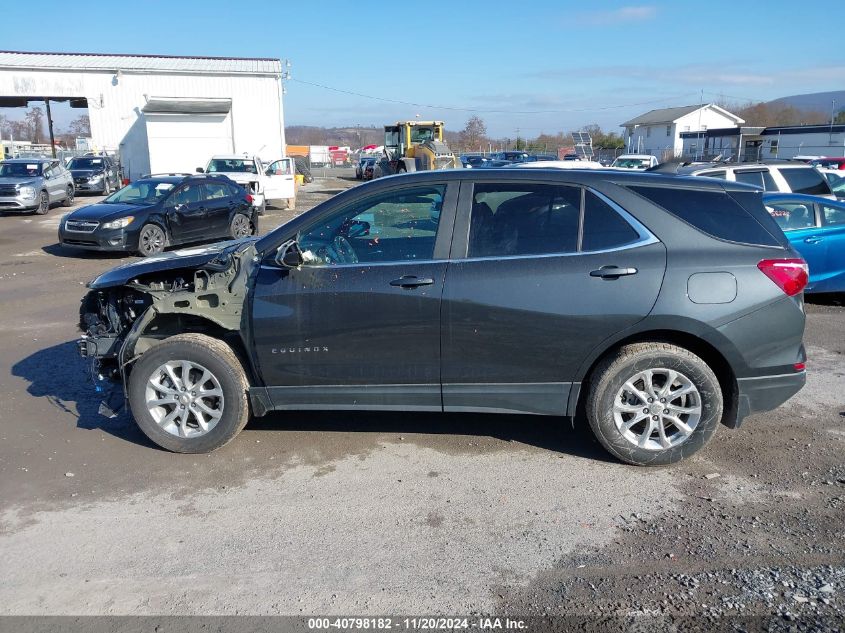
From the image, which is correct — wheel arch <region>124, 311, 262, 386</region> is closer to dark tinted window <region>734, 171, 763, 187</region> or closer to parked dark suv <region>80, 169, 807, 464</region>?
parked dark suv <region>80, 169, 807, 464</region>

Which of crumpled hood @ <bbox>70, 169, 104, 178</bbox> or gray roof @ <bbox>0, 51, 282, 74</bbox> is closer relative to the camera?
crumpled hood @ <bbox>70, 169, 104, 178</bbox>

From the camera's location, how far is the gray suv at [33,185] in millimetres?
20938

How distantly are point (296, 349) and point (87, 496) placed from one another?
4.99 ft

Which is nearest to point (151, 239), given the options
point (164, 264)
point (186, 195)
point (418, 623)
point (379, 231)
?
point (186, 195)

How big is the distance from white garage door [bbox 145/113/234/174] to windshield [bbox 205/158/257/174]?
399 inches

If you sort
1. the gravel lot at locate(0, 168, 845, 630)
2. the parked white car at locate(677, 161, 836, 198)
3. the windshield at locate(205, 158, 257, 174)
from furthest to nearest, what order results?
the windshield at locate(205, 158, 257, 174)
the parked white car at locate(677, 161, 836, 198)
the gravel lot at locate(0, 168, 845, 630)

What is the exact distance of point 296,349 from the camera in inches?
178

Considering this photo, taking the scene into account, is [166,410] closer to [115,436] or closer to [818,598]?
[115,436]

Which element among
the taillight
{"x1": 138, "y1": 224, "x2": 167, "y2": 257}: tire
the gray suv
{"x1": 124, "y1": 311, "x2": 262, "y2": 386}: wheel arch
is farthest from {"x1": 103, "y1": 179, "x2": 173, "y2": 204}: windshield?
the taillight

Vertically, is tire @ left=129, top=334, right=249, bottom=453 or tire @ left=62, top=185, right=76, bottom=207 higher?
tire @ left=62, top=185, right=76, bottom=207

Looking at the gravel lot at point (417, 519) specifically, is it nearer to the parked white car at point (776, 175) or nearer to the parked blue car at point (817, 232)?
the parked blue car at point (817, 232)

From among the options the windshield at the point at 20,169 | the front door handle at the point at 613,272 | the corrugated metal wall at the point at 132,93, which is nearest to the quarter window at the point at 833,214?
the front door handle at the point at 613,272

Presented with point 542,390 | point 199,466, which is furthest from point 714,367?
point 199,466

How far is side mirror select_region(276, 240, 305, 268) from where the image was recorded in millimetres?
4422
